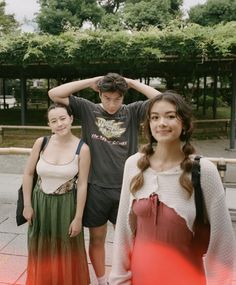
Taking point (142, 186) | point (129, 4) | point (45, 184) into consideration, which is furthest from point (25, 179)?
point (129, 4)

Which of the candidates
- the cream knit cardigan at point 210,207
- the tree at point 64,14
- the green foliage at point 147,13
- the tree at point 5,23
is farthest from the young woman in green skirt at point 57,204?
the tree at point 5,23

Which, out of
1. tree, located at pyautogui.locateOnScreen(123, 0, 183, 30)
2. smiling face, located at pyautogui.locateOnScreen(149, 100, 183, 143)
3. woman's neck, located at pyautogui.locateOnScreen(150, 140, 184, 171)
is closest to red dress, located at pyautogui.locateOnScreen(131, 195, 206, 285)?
woman's neck, located at pyautogui.locateOnScreen(150, 140, 184, 171)

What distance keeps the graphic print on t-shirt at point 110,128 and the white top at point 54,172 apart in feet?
0.90

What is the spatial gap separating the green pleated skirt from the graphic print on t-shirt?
20.5 inches

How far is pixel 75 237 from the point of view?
277cm

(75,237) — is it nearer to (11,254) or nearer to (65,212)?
(65,212)

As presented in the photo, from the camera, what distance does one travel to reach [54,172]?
104 inches

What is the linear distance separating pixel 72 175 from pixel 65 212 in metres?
0.30

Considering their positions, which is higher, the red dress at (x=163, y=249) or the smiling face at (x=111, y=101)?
the smiling face at (x=111, y=101)

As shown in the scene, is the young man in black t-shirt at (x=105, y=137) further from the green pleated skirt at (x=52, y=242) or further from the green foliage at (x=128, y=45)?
the green foliage at (x=128, y=45)

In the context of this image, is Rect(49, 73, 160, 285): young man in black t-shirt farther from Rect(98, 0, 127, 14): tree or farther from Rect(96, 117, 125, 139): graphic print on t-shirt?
Rect(98, 0, 127, 14): tree

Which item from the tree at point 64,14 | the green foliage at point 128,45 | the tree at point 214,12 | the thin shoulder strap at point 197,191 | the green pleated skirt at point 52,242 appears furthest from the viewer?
the tree at point 64,14

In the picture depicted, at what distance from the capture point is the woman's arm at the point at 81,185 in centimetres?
266

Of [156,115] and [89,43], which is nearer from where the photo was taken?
[156,115]
